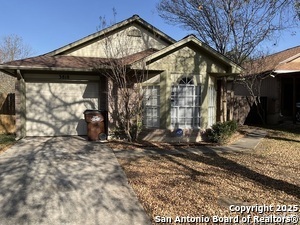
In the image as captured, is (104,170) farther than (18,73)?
No

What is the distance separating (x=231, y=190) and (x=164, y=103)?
6291 millimetres

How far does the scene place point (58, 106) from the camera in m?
12.7

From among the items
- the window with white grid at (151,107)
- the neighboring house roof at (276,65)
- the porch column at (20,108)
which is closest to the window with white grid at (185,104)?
the window with white grid at (151,107)

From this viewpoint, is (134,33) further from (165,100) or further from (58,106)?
(58,106)

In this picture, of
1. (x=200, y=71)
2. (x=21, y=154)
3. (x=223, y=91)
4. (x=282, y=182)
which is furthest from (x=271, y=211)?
(x=223, y=91)

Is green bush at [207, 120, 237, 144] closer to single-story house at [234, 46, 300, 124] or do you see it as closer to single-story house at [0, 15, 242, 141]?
single-story house at [0, 15, 242, 141]

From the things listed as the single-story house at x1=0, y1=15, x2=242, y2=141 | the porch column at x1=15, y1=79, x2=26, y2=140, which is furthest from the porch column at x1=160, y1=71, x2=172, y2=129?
the porch column at x1=15, y1=79, x2=26, y2=140

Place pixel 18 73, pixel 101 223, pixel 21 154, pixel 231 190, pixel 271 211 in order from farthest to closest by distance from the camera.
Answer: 1. pixel 18 73
2. pixel 21 154
3. pixel 231 190
4. pixel 271 211
5. pixel 101 223

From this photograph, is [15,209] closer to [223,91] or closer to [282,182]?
[282,182]

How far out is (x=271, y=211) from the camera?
4711 millimetres

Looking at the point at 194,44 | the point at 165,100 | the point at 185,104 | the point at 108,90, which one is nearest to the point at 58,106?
the point at 108,90

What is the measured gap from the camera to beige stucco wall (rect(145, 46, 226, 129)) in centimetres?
1156

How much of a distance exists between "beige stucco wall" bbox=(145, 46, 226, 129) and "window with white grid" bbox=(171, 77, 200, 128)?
0.61 ft

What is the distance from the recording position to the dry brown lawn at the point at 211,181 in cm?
499
